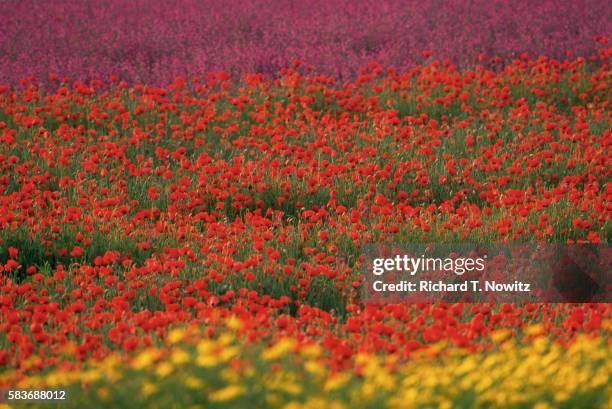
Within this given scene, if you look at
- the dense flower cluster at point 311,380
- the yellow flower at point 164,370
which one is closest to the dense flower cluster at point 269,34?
the dense flower cluster at point 311,380

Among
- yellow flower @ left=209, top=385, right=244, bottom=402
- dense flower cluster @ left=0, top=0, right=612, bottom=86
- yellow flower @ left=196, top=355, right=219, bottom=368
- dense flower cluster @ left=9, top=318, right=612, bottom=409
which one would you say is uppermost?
dense flower cluster @ left=0, top=0, right=612, bottom=86

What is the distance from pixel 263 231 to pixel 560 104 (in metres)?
4.85

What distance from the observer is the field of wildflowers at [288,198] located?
402cm

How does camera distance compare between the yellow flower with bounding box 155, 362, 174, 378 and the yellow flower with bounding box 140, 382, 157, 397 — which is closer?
the yellow flower with bounding box 140, 382, 157, 397

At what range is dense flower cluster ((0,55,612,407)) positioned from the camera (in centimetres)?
471

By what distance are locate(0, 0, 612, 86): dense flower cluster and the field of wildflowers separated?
49mm

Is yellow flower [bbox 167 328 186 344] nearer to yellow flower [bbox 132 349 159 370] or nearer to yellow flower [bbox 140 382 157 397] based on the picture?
→ yellow flower [bbox 132 349 159 370]

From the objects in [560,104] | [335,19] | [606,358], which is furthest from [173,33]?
[606,358]

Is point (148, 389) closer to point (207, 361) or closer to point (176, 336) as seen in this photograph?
point (207, 361)

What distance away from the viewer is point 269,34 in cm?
1239

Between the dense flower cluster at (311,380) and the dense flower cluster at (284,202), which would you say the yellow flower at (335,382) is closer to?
the dense flower cluster at (311,380)

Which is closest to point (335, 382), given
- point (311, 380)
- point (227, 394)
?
point (311, 380)

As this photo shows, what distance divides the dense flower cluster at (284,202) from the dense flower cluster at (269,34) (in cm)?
63

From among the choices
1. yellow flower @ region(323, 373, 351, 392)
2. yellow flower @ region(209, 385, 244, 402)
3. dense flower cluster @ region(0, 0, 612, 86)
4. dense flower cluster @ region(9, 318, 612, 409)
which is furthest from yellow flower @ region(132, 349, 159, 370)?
dense flower cluster @ region(0, 0, 612, 86)
